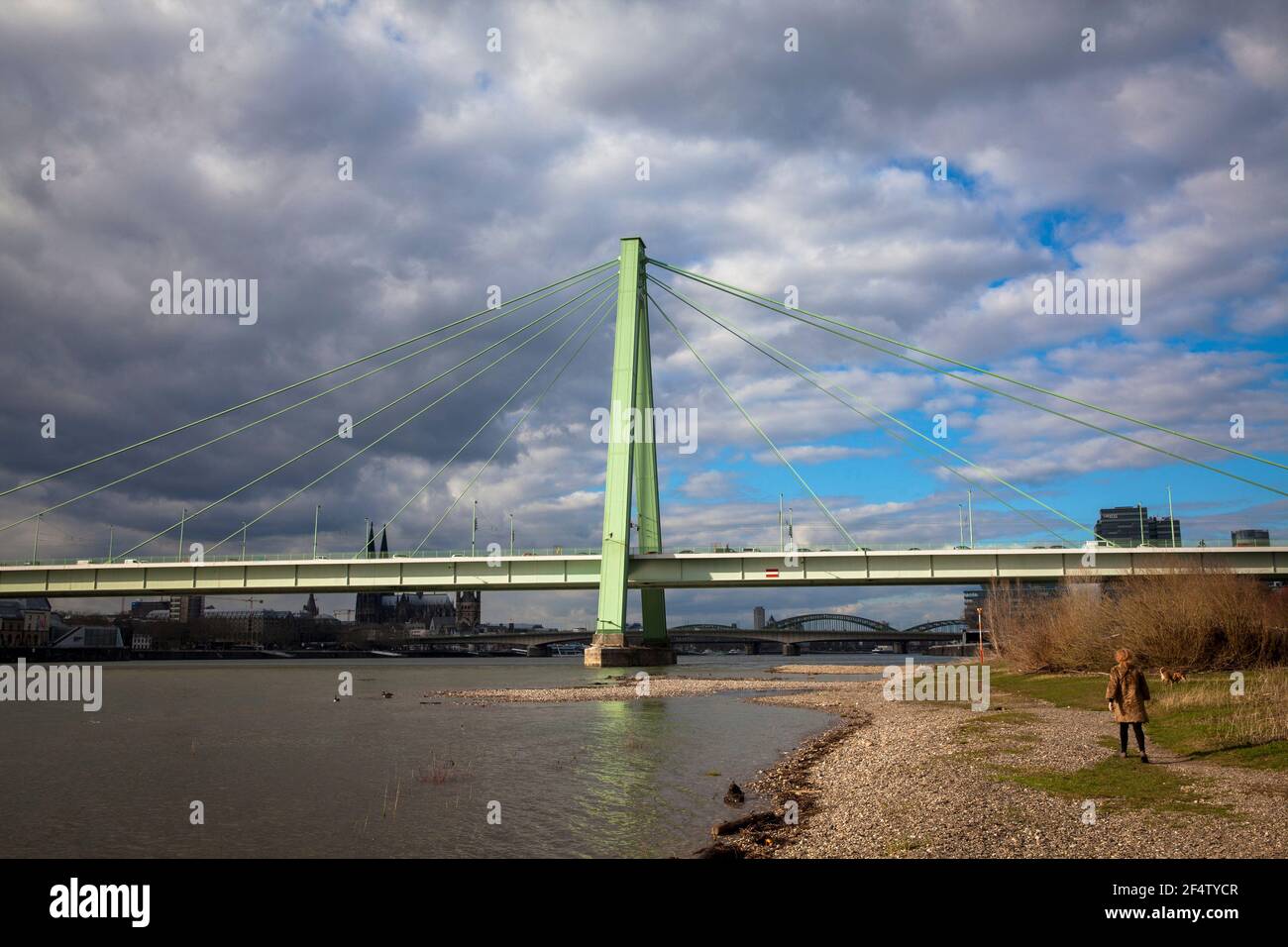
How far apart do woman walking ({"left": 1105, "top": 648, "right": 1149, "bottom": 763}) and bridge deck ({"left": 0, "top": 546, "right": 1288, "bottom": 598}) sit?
58.6 m

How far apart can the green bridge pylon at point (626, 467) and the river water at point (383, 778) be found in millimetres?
29645

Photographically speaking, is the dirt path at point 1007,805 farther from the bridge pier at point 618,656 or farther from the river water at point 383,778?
the bridge pier at point 618,656

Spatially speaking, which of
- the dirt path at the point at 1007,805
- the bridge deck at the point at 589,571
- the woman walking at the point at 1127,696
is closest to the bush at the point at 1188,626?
the dirt path at the point at 1007,805

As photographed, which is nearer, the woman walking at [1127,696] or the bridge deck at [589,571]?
the woman walking at [1127,696]

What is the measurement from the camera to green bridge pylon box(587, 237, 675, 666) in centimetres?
7300

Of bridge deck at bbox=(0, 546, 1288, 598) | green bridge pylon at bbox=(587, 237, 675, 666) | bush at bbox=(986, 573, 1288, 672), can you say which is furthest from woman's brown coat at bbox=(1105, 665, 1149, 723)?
bridge deck at bbox=(0, 546, 1288, 598)

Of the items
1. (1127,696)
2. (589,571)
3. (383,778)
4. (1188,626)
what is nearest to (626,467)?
(589,571)

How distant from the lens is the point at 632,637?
82375 millimetres

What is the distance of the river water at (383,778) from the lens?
16172 mm

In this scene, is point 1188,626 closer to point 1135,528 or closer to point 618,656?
point 618,656

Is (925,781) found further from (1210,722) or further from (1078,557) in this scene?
(1078,557)

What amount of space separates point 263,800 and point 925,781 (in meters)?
14.4

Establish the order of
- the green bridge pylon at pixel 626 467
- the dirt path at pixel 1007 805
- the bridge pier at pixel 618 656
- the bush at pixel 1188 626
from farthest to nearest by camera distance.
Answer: the bridge pier at pixel 618 656 < the green bridge pylon at pixel 626 467 < the bush at pixel 1188 626 < the dirt path at pixel 1007 805
